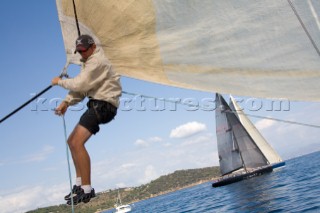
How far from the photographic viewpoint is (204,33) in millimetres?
3998

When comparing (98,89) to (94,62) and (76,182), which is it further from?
(76,182)

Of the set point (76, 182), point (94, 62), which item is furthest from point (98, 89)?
point (76, 182)

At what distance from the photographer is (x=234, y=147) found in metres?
69.7

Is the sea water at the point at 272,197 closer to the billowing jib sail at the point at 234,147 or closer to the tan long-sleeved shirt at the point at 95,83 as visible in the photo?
the billowing jib sail at the point at 234,147

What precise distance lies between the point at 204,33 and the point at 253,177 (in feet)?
239

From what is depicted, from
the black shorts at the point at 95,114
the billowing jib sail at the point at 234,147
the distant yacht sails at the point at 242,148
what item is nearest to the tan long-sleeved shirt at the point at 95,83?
the black shorts at the point at 95,114

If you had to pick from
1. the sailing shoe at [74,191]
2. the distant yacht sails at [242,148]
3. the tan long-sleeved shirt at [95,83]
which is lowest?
the sailing shoe at [74,191]

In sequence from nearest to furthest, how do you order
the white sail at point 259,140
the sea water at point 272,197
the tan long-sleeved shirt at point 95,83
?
the tan long-sleeved shirt at point 95,83 < the sea water at point 272,197 < the white sail at point 259,140

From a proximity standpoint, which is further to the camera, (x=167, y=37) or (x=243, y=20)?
(x=167, y=37)

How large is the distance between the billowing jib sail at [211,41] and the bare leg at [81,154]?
1.00m

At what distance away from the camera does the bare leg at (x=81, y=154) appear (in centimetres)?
374

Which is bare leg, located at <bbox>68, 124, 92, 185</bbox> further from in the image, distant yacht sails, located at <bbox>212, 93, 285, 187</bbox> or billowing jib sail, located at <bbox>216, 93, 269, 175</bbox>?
distant yacht sails, located at <bbox>212, 93, 285, 187</bbox>

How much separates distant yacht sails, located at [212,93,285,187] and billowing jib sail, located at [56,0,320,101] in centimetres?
6338

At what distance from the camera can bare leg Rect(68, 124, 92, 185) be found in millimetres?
3736
